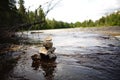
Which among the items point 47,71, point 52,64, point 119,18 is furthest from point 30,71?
point 119,18

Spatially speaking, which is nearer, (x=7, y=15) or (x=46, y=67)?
(x=46, y=67)

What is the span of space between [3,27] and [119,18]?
126 metres

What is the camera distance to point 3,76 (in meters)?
10.4

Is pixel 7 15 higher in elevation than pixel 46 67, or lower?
higher

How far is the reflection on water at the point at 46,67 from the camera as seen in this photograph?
1060 centimetres

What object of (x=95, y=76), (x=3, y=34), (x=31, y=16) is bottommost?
(x=95, y=76)

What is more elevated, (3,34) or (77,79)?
(3,34)

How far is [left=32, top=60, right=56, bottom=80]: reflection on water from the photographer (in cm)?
1060

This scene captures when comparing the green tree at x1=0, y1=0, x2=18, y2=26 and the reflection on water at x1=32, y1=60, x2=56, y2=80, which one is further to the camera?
the reflection on water at x1=32, y1=60, x2=56, y2=80

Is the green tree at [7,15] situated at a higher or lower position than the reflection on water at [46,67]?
higher

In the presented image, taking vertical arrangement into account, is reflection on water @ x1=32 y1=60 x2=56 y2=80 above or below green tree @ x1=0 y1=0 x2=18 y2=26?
below

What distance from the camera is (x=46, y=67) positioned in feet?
40.3

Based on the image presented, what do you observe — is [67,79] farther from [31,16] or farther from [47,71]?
[31,16]

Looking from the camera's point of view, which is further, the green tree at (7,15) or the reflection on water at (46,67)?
the reflection on water at (46,67)
